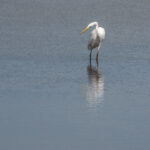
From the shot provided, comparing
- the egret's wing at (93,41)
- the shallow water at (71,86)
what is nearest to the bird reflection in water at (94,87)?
the shallow water at (71,86)

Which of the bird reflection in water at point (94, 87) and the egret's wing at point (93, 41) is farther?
the egret's wing at point (93, 41)

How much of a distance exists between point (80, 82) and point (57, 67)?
2.13 m

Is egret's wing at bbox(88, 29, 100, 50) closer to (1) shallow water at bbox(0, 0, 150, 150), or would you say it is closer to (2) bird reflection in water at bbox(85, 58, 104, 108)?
(1) shallow water at bbox(0, 0, 150, 150)

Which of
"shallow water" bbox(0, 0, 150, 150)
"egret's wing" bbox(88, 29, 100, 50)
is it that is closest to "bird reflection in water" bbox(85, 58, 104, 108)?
"shallow water" bbox(0, 0, 150, 150)

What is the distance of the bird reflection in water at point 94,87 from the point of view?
1273 centimetres

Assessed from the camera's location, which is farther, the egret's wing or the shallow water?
the egret's wing

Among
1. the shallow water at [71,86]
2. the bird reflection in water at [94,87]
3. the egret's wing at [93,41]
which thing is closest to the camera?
the shallow water at [71,86]

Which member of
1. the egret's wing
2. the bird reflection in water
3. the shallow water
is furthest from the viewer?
the egret's wing

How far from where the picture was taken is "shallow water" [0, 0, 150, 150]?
34.0ft

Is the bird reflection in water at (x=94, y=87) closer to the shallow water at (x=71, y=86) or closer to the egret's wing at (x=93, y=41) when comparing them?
the shallow water at (x=71, y=86)

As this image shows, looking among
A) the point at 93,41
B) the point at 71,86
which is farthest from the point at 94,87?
the point at 93,41

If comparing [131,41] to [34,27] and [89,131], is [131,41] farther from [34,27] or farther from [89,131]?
[89,131]

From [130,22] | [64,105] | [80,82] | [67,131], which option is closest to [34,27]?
[130,22]

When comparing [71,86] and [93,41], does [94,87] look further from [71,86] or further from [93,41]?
[93,41]
